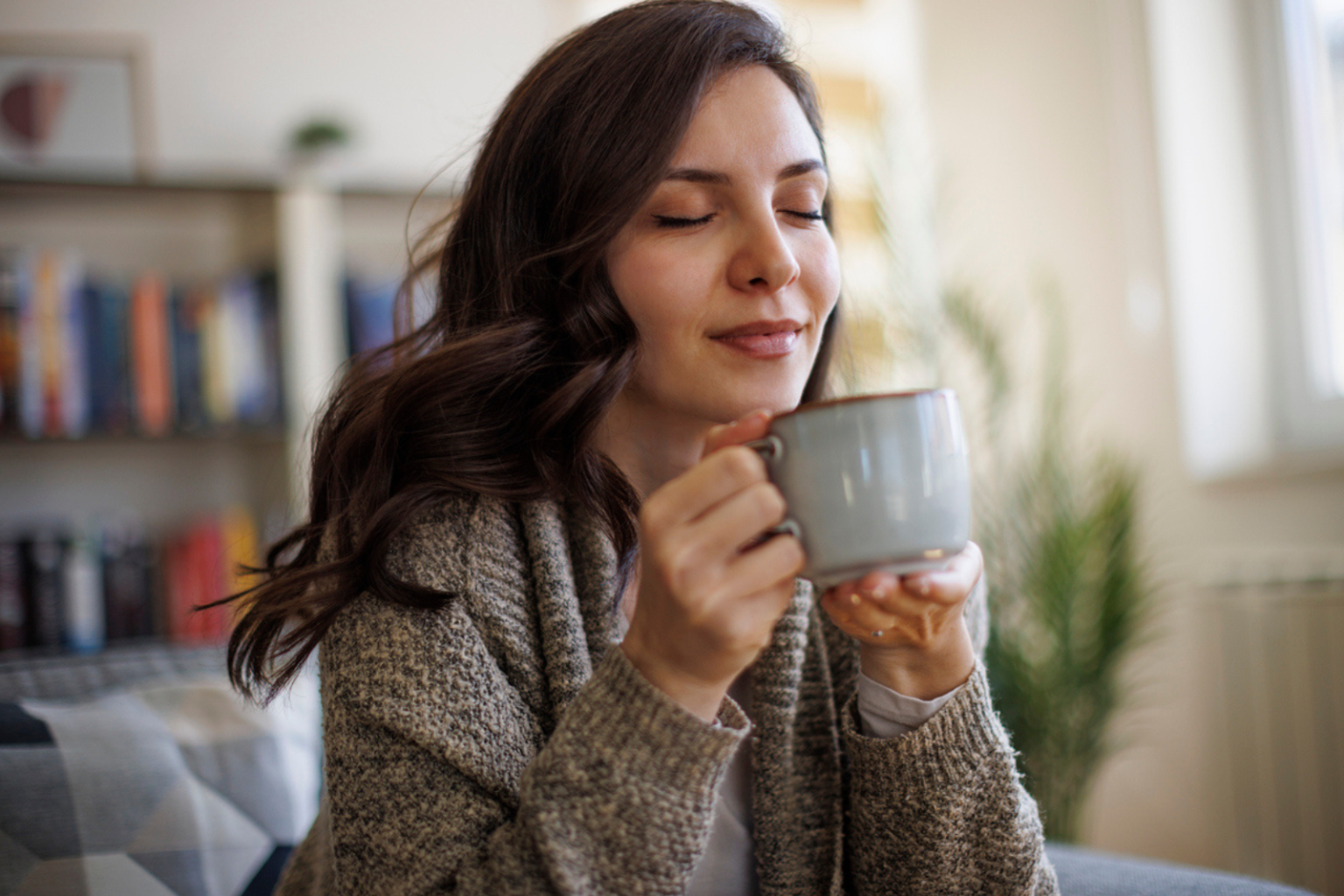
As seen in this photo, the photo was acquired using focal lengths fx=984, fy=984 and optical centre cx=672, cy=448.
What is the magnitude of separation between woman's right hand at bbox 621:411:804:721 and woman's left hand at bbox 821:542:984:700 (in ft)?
0.17

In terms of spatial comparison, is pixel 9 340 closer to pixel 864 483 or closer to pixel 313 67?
pixel 313 67

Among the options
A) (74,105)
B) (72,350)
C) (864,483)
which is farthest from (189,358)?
(864,483)

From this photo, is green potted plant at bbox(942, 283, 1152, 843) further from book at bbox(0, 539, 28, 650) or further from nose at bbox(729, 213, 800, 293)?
book at bbox(0, 539, 28, 650)

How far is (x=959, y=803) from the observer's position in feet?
2.56

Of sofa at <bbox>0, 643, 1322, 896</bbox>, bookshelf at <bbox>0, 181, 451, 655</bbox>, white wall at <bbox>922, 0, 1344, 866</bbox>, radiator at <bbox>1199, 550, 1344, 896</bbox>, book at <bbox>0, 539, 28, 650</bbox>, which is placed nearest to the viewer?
sofa at <bbox>0, 643, 1322, 896</bbox>

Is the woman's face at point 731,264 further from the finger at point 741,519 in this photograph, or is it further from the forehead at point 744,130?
the finger at point 741,519

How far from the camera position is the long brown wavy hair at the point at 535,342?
85 cm

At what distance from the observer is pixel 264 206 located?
259cm

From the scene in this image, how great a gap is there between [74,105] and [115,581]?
1.24m

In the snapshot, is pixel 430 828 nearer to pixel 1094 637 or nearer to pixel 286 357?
pixel 1094 637

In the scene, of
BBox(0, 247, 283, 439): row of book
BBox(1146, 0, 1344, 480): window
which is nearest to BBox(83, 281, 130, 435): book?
BBox(0, 247, 283, 439): row of book

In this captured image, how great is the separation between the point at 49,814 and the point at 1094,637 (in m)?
1.80

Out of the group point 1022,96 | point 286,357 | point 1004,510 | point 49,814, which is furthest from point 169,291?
point 1022,96

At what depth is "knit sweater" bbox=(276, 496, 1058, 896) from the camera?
611 mm
